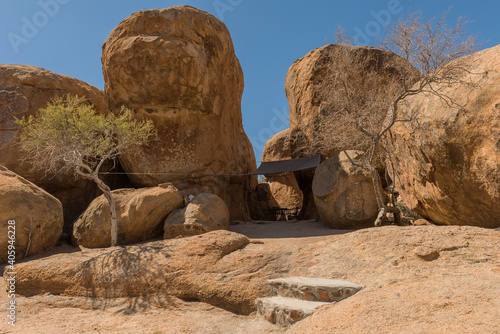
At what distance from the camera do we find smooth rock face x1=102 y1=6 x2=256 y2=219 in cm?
1269

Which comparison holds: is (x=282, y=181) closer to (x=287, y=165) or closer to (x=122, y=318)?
(x=287, y=165)

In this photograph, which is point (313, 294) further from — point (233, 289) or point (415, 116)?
point (415, 116)

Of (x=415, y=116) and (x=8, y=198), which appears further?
(x=8, y=198)

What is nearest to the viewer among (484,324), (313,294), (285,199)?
(484,324)

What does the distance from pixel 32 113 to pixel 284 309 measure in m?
12.8

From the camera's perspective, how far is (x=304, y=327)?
325 cm

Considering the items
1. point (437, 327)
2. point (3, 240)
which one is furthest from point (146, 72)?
point (437, 327)

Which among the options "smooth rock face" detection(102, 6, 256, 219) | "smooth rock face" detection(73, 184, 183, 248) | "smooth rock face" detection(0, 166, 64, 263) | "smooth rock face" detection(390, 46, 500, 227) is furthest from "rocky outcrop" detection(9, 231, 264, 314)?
"smooth rock face" detection(102, 6, 256, 219)

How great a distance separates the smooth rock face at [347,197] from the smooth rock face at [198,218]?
3.75 metres

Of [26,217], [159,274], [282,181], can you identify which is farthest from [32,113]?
[282,181]

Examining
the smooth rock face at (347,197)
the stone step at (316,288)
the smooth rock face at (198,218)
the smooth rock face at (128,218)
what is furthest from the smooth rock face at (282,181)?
the stone step at (316,288)

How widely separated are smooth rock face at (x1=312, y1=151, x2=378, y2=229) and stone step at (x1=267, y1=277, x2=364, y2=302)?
7.08m

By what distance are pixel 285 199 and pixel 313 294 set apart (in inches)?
767

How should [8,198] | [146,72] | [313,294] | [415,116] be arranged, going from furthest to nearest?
1. [146,72]
2. [8,198]
3. [415,116]
4. [313,294]
